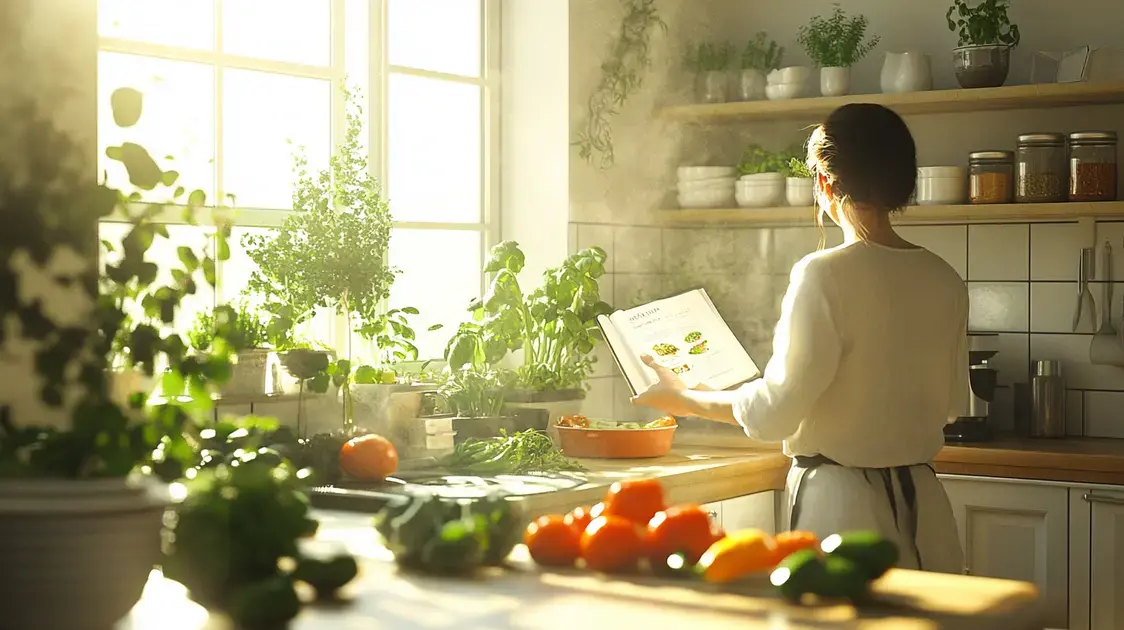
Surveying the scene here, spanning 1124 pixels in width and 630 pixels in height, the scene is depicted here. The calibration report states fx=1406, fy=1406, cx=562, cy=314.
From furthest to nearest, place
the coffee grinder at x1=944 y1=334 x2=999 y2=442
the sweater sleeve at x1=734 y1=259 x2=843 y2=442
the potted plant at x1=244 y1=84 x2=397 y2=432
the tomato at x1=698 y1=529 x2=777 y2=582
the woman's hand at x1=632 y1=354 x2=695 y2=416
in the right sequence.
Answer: the coffee grinder at x1=944 y1=334 x2=999 y2=442
the potted plant at x1=244 y1=84 x2=397 y2=432
the woman's hand at x1=632 y1=354 x2=695 y2=416
the sweater sleeve at x1=734 y1=259 x2=843 y2=442
the tomato at x1=698 y1=529 x2=777 y2=582

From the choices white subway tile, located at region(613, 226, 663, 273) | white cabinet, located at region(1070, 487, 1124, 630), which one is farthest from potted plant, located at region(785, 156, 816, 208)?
white cabinet, located at region(1070, 487, 1124, 630)

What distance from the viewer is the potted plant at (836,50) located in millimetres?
3947

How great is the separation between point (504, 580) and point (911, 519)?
104 centimetres

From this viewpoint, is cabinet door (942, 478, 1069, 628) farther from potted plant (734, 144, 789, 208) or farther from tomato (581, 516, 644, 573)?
tomato (581, 516, 644, 573)

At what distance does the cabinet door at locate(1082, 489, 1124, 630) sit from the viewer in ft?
10.6

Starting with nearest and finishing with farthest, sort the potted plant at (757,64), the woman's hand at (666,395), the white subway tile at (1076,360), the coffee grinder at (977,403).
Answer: the woman's hand at (666,395) < the coffee grinder at (977,403) < the white subway tile at (1076,360) < the potted plant at (757,64)

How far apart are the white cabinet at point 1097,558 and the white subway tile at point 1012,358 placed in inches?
26.9

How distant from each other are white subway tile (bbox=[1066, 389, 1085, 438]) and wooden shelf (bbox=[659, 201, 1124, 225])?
48 centimetres

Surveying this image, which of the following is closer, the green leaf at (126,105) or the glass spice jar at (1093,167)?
the green leaf at (126,105)

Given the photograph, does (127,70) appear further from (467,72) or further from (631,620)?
(631,620)

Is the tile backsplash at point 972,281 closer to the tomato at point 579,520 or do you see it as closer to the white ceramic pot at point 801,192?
the white ceramic pot at point 801,192

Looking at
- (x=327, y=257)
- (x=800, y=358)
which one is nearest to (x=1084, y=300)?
(x=800, y=358)

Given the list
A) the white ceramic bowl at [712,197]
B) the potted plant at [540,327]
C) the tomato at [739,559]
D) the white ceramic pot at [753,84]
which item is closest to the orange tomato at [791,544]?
the tomato at [739,559]

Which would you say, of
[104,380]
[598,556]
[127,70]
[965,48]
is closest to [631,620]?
[598,556]
